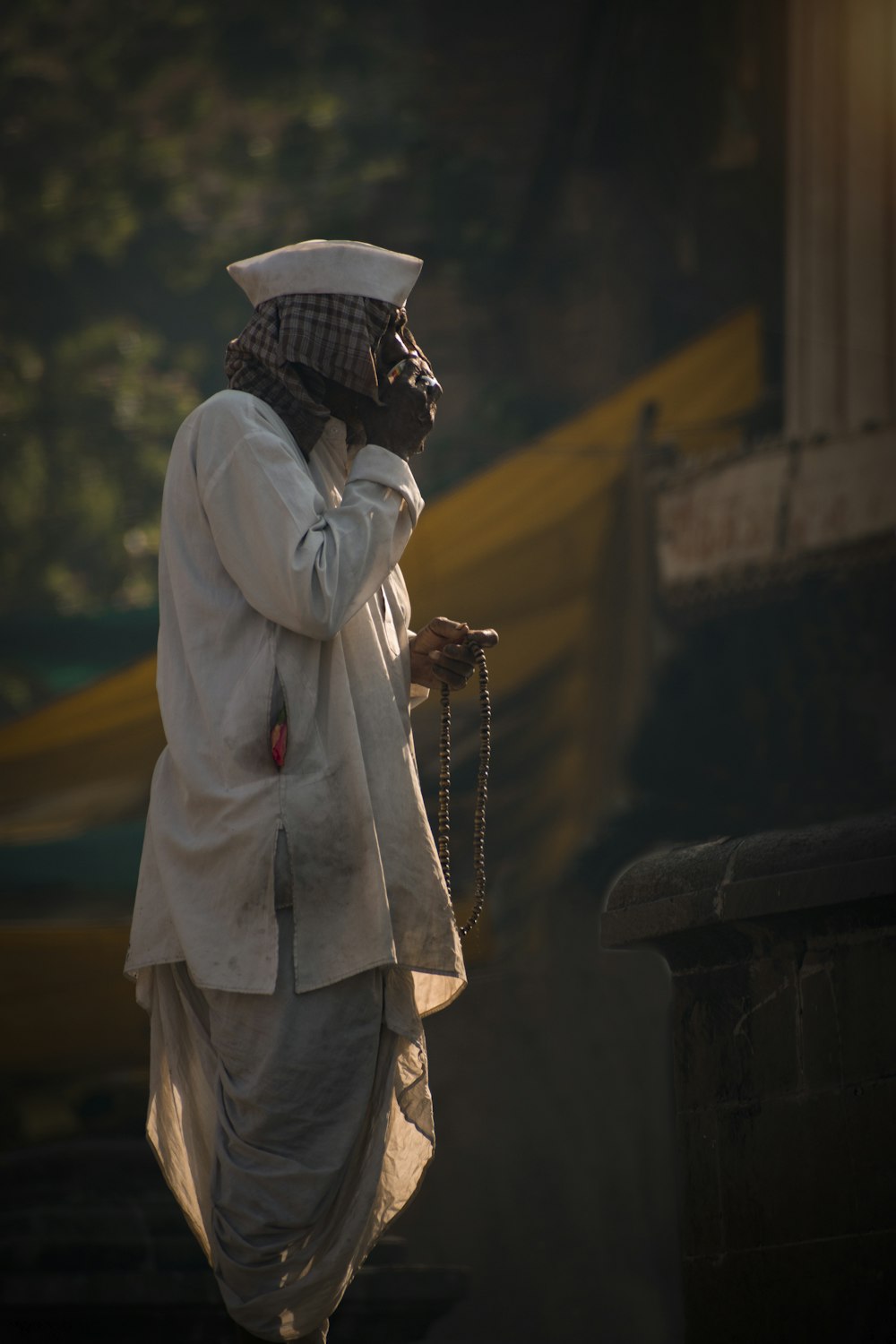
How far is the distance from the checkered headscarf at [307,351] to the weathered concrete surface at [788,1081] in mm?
1145

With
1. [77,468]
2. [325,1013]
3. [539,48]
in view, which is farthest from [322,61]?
[325,1013]

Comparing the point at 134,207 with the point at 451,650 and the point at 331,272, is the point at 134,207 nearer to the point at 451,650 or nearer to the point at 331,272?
the point at 331,272

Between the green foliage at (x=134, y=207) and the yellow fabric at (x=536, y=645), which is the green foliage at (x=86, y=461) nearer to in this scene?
the green foliage at (x=134, y=207)

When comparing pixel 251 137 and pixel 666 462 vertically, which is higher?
pixel 251 137

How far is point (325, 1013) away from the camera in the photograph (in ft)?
9.10

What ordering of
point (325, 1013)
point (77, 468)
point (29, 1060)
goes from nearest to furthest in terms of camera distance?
point (325, 1013), point (29, 1060), point (77, 468)

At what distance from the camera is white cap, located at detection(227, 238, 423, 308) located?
116 inches

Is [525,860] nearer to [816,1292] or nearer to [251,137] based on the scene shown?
[251,137]

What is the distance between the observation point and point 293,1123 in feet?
8.95

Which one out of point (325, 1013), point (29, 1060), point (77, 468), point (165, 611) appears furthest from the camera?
point (77, 468)

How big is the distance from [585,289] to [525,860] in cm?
245

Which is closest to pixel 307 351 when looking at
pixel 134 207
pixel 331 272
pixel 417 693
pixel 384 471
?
pixel 331 272

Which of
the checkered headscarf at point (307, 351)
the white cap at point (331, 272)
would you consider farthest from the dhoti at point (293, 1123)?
the white cap at point (331, 272)

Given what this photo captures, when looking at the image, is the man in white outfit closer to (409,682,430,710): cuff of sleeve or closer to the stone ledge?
(409,682,430,710): cuff of sleeve
